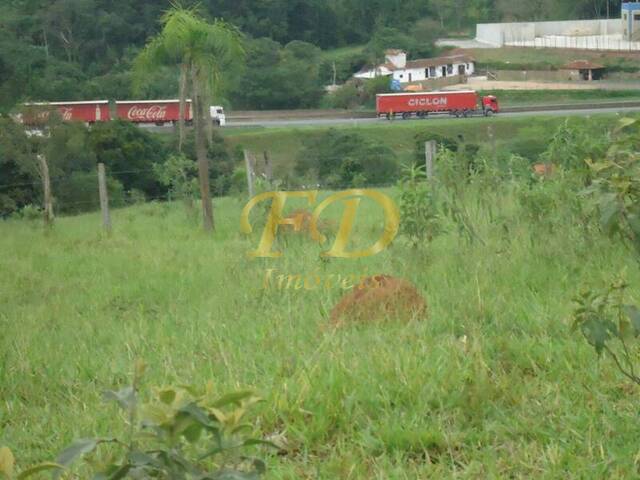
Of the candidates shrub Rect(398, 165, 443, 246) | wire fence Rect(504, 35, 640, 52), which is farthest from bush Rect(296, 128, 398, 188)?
shrub Rect(398, 165, 443, 246)

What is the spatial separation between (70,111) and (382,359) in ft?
65.0

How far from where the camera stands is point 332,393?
3311 mm

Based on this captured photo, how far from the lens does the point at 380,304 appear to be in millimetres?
4652

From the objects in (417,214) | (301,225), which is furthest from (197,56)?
(417,214)

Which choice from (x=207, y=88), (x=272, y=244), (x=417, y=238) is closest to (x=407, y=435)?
(x=417, y=238)

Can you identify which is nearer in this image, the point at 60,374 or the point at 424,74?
the point at 60,374

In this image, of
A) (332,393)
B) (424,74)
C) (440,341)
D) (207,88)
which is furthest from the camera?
(424,74)

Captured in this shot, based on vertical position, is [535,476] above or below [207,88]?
below

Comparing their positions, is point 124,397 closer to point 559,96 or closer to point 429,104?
point 559,96

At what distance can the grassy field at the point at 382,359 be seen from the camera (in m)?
2.99

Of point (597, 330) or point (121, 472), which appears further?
point (597, 330)

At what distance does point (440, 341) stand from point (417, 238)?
248cm

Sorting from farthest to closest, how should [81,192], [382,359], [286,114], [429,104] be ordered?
[429,104], [286,114], [81,192], [382,359]

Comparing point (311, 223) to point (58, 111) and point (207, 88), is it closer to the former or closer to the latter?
point (207, 88)
